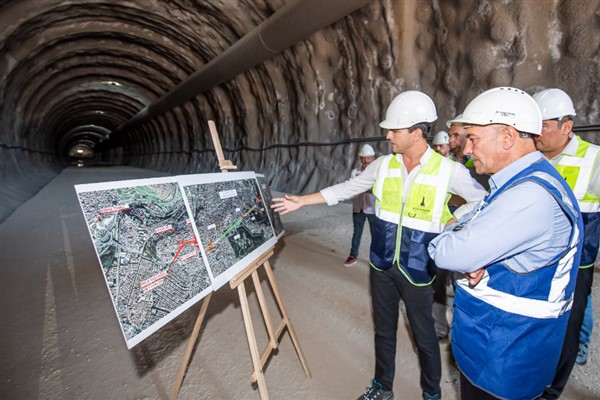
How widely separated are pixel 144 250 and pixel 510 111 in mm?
1873

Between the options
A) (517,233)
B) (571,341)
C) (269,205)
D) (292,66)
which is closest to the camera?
(517,233)

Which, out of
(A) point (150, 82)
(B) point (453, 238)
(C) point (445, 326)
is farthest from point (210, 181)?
(A) point (150, 82)

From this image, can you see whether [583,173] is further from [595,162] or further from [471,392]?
[471,392]

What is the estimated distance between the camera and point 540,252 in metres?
1.30

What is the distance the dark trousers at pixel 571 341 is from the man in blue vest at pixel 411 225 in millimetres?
941

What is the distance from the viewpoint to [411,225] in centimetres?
218

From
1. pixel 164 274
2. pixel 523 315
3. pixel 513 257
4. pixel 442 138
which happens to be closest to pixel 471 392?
pixel 523 315

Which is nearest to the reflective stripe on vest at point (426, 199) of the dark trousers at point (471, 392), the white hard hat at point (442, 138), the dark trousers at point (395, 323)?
the dark trousers at point (395, 323)

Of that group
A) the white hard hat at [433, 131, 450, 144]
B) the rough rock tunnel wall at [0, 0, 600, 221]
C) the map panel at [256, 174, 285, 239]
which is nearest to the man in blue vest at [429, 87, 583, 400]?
the map panel at [256, 174, 285, 239]

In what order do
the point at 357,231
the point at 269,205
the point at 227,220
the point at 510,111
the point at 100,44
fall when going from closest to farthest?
the point at 510,111
the point at 227,220
the point at 269,205
the point at 357,231
the point at 100,44

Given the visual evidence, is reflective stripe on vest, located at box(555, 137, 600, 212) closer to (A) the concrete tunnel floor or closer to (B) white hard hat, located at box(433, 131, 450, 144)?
(A) the concrete tunnel floor

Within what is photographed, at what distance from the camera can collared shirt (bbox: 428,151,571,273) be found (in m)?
1.26

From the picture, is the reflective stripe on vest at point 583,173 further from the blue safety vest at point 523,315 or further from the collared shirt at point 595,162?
the blue safety vest at point 523,315

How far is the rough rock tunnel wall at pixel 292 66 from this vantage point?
4934 mm
